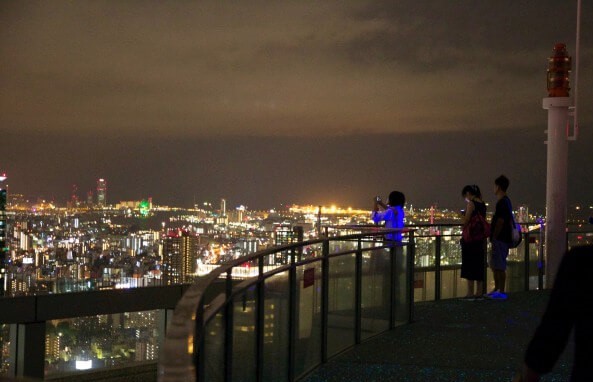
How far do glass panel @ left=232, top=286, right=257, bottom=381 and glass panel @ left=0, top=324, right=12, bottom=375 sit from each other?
4.25 metres

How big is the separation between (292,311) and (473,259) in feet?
17.6

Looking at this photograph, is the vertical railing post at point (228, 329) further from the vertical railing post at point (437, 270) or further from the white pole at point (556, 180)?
the white pole at point (556, 180)

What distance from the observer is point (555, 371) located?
747 centimetres

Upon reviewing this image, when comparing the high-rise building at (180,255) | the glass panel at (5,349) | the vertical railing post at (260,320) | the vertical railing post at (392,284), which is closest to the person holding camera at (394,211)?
the vertical railing post at (392,284)

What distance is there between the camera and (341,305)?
29.0ft

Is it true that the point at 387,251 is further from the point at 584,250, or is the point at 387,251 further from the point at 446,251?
the point at 584,250

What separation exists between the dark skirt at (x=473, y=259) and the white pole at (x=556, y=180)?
1.73 meters

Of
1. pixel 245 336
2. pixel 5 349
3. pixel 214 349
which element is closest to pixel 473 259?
pixel 5 349

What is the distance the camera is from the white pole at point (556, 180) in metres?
13.2

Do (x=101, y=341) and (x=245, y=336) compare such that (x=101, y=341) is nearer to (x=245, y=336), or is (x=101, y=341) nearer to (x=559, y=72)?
(x=245, y=336)

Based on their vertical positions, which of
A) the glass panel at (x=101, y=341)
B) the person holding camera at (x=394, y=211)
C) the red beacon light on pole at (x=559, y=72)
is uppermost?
the red beacon light on pole at (x=559, y=72)

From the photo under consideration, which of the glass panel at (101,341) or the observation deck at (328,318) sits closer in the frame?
the observation deck at (328,318)

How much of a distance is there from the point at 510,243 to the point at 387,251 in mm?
2844

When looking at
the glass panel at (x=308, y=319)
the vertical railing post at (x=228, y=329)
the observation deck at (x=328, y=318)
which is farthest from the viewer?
the glass panel at (x=308, y=319)
